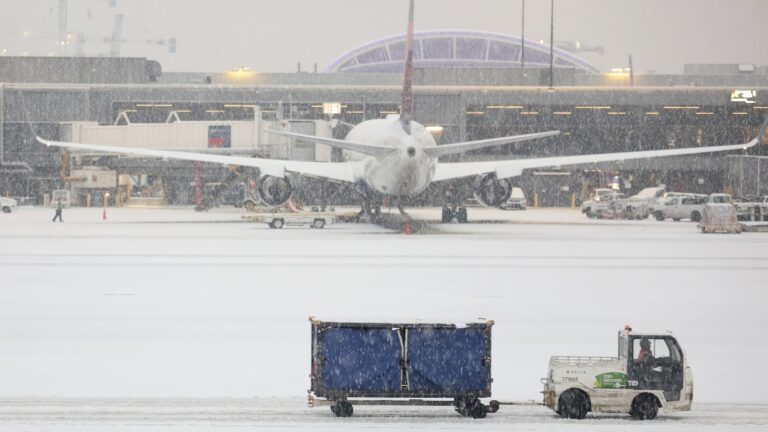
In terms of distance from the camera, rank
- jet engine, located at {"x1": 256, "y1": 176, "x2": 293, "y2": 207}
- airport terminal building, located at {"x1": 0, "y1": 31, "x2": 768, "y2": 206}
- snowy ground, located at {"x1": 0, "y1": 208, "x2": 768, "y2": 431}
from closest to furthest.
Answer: snowy ground, located at {"x1": 0, "y1": 208, "x2": 768, "y2": 431}
jet engine, located at {"x1": 256, "y1": 176, "x2": 293, "y2": 207}
airport terminal building, located at {"x1": 0, "y1": 31, "x2": 768, "y2": 206}

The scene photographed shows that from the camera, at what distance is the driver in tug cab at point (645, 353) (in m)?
15.0

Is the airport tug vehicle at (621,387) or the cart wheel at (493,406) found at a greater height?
the airport tug vehicle at (621,387)

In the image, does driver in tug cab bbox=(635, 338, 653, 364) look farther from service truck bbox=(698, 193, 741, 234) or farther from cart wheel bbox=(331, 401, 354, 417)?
service truck bbox=(698, 193, 741, 234)

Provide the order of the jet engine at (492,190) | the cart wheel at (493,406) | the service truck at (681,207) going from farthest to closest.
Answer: the service truck at (681,207) → the jet engine at (492,190) → the cart wheel at (493,406)

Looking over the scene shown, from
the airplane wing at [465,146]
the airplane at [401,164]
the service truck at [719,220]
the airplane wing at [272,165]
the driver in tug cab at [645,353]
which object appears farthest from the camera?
the airplane wing at [272,165]

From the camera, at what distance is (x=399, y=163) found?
51.8 m

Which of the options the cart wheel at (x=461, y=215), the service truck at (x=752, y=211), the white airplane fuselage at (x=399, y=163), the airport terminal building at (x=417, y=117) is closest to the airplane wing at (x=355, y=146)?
the white airplane fuselage at (x=399, y=163)

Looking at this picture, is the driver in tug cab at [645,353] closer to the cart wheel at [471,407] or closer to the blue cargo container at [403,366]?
the blue cargo container at [403,366]

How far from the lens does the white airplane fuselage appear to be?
51531 millimetres

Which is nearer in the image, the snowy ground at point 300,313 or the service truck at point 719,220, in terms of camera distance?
the snowy ground at point 300,313

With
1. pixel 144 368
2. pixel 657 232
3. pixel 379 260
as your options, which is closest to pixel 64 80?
pixel 657 232

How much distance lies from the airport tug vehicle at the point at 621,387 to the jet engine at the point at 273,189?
44058 millimetres

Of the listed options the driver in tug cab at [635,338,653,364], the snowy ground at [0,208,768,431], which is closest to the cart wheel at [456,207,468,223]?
the snowy ground at [0,208,768,431]

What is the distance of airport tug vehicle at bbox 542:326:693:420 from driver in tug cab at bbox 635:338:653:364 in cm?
2
